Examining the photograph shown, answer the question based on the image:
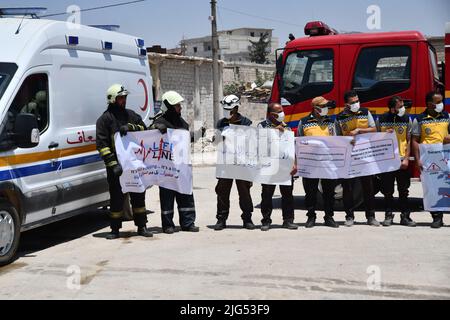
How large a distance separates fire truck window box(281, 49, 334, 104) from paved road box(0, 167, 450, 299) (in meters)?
2.37

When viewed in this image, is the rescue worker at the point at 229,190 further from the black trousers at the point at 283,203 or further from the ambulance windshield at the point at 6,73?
the ambulance windshield at the point at 6,73

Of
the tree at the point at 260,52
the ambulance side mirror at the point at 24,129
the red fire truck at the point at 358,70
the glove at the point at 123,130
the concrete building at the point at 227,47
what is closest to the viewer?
the ambulance side mirror at the point at 24,129

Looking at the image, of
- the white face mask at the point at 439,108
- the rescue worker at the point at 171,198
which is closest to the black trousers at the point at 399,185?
the white face mask at the point at 439,108

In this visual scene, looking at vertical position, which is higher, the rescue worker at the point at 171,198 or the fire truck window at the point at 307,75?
the fire truck window at the point at 307,75

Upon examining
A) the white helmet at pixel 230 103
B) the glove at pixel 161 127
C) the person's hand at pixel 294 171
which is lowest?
the person's hand at pixel 294 171

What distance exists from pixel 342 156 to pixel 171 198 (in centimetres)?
243

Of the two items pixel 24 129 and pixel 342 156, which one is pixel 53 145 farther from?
pixel 342 156

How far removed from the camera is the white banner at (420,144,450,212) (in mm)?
9055

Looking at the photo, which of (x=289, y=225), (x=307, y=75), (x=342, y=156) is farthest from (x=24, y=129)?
(x=307, y=75)

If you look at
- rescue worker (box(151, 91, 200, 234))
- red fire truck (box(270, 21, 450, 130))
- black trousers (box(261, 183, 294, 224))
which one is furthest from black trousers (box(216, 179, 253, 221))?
red fire truck (box(270, 21, 450, 130))

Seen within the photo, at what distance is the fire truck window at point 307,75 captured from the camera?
1097 cm

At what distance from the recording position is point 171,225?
9227mm

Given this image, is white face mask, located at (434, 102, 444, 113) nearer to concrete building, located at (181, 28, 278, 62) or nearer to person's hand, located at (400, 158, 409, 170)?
person's hand, located at (400, 158, 409, 170)

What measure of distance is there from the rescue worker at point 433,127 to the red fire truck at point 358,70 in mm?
1263
